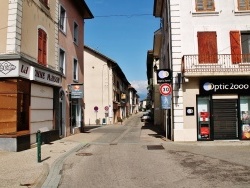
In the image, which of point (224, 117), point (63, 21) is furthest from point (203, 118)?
point (63, 21)

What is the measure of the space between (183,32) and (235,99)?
→ 450cm

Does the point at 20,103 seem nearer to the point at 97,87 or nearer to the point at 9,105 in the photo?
the point at 9,105

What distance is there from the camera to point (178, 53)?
1673cm

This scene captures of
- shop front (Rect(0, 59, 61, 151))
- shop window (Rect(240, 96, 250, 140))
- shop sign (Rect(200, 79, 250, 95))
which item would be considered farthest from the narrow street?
shop sign (Rect(200, 79, 250, 95))

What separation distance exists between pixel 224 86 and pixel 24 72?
1000 cm

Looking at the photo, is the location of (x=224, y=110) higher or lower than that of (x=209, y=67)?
lower

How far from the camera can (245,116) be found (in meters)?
16.7

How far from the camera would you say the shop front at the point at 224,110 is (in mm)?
16516

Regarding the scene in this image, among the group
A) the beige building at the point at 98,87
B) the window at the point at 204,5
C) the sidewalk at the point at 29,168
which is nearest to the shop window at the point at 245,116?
the window at the point at 204,5

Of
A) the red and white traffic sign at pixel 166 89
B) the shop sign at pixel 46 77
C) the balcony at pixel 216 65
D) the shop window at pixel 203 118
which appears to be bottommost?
the shop window at pixel 203 118

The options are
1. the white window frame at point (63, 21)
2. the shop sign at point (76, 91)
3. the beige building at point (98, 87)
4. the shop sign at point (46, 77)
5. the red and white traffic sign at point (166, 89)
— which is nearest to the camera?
the shop sign at point (46, 77)

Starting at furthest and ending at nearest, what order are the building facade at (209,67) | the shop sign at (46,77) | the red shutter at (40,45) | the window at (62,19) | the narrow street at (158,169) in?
1. the window at (62,19)
2. the building facade at (209,67)
3. the red shutter at (40,45)
4. the shop sign at (46,77)
5. the narrow street at (158,169)

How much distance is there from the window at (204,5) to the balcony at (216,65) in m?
2.66

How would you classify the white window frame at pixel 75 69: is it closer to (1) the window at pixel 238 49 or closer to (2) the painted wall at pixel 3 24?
(2) the painted wall at pixel 3 24
